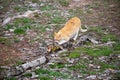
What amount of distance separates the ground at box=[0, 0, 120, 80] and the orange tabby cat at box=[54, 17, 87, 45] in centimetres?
64

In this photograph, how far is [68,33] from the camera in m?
13.7

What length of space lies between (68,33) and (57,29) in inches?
83.5

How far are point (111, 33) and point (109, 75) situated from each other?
4938 mm

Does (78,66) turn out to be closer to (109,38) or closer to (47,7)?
(109,38)

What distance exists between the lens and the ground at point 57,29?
11.2m

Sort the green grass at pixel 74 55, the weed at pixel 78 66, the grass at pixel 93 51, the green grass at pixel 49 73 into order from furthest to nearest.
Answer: the grass at pixel 93 51, the green grass at pixel 74 55, the weed at pixel 78 66, the green grass at pixel 49 73

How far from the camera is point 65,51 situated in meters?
12.8

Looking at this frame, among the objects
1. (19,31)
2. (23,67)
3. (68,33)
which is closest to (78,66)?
(23,67)

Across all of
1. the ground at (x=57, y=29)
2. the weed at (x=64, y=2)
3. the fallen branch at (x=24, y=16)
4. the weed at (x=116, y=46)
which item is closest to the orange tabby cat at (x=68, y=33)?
the ground at (x=57, y=29)

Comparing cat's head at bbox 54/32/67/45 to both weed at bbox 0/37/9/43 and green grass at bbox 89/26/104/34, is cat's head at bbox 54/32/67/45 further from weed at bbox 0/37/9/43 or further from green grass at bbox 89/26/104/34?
green grass at bbox 89/26/104/34

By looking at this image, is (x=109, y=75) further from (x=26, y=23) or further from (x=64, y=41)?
(x=26, y=23)

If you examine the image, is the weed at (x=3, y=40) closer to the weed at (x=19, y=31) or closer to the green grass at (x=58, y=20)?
the weed at (x=19, y=31)

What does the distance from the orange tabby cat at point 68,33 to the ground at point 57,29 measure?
640mm

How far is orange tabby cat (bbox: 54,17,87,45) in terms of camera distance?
43.3ft
